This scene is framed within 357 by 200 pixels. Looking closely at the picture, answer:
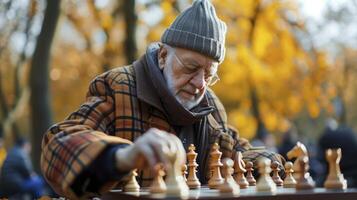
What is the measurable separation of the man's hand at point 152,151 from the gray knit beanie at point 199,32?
89 centimetres

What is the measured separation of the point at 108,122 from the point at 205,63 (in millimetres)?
451

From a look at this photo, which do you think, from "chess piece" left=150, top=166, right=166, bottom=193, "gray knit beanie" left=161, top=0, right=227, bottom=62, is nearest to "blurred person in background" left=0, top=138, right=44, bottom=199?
"gray knit beanie" left=161, top=0, right=227, bottom=62

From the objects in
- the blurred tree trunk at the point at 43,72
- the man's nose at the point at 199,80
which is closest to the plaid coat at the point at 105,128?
the man's nose at the point at 199,80

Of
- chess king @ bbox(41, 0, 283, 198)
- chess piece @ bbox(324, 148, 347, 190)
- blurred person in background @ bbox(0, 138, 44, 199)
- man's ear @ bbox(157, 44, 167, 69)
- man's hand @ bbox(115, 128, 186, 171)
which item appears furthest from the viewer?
blurred person in background @ bbox(0, 138, 44, 199)

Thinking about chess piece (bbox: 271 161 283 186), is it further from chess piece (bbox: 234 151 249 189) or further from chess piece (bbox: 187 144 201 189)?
chess piece (bbox: 187 144 201 189)

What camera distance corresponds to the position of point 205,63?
9.34 ft

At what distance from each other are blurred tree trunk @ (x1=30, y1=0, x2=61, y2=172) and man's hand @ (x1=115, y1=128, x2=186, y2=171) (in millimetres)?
8285

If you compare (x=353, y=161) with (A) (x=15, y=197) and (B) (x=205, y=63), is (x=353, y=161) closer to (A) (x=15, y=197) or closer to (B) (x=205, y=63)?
(A) (x=15, y=197)

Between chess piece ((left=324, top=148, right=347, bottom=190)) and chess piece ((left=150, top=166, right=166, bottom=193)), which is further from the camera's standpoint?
chess piece ((left=324, top=148, right=347, bottom=190))

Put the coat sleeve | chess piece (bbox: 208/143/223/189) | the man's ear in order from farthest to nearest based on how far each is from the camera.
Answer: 1. the man's ear
2. chess piece (bbox: 208/143/223/189)
3. the coat sleeve

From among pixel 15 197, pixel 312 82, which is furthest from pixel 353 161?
pixel 312 82

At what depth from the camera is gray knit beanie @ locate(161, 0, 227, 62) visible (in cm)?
281

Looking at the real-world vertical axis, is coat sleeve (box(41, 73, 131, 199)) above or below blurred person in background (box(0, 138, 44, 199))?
above

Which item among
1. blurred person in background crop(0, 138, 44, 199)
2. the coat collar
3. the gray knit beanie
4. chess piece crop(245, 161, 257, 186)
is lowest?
blurred person in background crop(0, 138, 44, 199)
